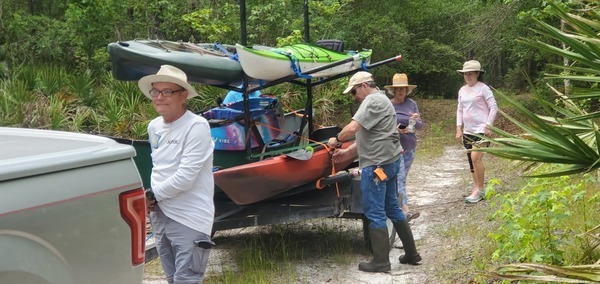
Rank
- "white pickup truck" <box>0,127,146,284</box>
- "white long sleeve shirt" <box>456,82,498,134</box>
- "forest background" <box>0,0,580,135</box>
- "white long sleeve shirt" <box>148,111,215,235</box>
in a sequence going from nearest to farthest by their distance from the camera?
"white pickup truck" <box>0,127,146,284</box> → "white long sleeve shirt" <box>148,111,215,235</box> → "white long sleeve shirt" <box>456,82,498,134</box> → "forest background" <box>0,0,580,135</box>

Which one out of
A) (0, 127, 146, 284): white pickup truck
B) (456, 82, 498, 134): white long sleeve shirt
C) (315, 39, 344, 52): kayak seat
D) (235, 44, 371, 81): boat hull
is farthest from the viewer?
(456, 82, 498, 134): white long sleeve shirt

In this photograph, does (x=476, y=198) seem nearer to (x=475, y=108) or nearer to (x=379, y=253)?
(x=475, y=108)

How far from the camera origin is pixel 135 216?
3088mm

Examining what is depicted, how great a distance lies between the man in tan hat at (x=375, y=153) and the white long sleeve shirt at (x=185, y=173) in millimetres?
2165

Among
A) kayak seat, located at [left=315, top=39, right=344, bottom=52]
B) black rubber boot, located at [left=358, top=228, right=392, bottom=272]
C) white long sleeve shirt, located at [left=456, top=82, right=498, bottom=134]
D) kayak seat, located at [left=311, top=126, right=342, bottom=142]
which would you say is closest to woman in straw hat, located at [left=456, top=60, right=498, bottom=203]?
white long sleeve shirt, located at [left=456, top=82, right=498, bottom=134]

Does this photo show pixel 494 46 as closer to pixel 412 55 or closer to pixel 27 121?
pixel 412 55

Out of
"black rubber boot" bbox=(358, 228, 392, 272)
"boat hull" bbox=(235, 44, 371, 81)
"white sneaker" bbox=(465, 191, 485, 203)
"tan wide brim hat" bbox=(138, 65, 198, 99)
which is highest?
"tan wide brim hat" bbox=(138, 65, 198, 99)

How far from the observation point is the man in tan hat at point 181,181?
4.12 m

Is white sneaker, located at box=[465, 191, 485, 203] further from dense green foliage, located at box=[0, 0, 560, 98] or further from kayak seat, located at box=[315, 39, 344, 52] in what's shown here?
dense green foliage, located at box=[0, 0, 560, 98]

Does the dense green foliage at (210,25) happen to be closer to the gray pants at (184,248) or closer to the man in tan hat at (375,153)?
the man in tan hat at (375,153)

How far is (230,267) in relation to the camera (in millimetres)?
6512

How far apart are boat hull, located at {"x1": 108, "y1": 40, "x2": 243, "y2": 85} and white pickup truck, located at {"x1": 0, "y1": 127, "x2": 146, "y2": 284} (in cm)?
291

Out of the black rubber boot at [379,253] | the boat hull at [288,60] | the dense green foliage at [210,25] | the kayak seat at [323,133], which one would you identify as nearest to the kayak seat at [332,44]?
the boat hull at [288,60]

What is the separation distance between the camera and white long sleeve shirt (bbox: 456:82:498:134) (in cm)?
827
